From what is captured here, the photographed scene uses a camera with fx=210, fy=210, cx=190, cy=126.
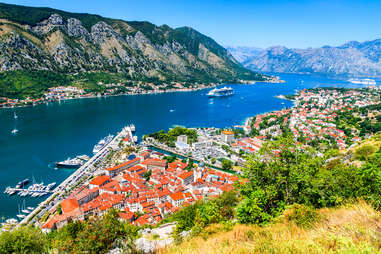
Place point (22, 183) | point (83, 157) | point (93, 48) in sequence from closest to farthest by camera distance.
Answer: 1. point (22, 183)
2. point (83, 157)
3. point (93, 48)

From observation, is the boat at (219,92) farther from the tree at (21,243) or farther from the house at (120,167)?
the tree at (21,243)

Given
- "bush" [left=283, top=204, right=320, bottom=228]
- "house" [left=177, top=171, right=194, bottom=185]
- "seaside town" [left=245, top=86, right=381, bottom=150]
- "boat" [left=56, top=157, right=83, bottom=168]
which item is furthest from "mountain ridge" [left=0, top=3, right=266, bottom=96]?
"bush" [left=283, top=204, right=320, bottom=228]

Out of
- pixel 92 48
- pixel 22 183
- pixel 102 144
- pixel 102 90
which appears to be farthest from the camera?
pixel 92 48

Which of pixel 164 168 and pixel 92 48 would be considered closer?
pixel 164 168

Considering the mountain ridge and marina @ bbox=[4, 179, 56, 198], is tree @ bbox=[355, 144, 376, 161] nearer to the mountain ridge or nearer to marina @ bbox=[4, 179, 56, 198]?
marina @ bbox=[4, 179, 56, 198]

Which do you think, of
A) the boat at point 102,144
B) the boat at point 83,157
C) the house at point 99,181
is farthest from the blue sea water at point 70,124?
the house at point 99,181

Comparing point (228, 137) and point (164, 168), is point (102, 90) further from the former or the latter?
point (164, 168)

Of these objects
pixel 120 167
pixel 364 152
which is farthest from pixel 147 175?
pixel 364 152
